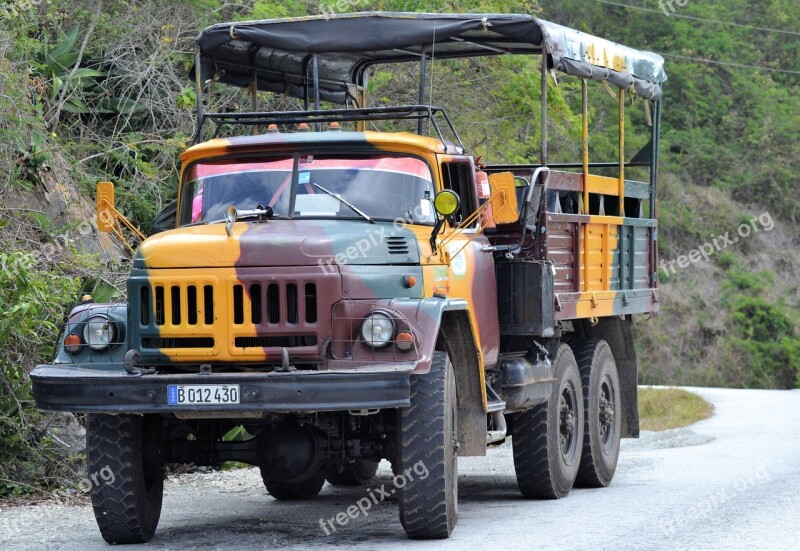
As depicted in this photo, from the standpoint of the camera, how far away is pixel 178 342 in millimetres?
7816

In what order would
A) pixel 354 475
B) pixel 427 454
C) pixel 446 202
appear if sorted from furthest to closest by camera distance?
pixel 354 475 → pixel 446 202 → pixel 427 454

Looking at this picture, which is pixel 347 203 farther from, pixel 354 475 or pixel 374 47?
pixel 354 475

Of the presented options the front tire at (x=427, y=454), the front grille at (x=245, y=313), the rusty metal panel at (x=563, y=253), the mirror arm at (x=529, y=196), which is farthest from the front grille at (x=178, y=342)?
the rusty metal panel at (x=563, y=253)

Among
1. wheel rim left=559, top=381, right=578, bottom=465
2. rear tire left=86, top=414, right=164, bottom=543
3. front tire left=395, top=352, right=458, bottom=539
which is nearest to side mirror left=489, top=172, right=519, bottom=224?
front tire left=395, top=352, right=458, bottom=539

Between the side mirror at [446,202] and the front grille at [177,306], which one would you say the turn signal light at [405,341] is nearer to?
the side mirror at [446,202]

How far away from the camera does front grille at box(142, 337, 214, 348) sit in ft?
25.5

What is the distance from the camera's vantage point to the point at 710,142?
38969 millimetres

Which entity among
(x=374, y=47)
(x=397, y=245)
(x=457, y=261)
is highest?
(x=374, y=47)

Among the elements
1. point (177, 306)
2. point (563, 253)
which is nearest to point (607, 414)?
point (563, 253)

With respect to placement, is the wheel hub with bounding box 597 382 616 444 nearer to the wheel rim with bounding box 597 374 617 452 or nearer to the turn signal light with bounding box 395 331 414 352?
the wheel rim with bounding box 597 374 617 452

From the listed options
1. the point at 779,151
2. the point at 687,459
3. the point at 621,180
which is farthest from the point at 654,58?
the point at 779,151

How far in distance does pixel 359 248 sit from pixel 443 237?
89 cm

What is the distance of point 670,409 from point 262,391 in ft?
47.4

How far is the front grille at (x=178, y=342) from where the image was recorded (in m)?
7.76
